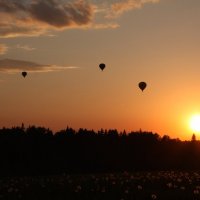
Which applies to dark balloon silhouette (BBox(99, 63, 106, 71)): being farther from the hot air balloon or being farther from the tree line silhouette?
the tree line silhouette

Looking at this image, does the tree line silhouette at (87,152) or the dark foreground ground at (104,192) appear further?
the tree line silhouette at (87,152)

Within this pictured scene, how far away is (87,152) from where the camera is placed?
3563 inches

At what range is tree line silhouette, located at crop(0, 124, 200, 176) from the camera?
269 feet

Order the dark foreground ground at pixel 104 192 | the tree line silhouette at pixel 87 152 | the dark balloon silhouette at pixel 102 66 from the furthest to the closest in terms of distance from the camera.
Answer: the tree line silhouette at pixel 87 152, the dark balloon silhouette at pixel 102 66, the dark foreground ground at pixel 104 192

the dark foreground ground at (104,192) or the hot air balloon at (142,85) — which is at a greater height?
the hot air balloon at (142,85)

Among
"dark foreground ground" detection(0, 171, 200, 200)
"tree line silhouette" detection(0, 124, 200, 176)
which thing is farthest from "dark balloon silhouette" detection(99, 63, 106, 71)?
"dark foreground ground" detection(0, 171, 200, 200)

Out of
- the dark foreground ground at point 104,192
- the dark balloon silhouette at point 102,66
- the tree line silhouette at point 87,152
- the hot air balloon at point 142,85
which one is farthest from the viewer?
the tree line silhouette at point 87,152

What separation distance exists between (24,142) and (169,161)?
71.1ft

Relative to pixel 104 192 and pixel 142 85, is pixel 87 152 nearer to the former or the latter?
pixel 142 85

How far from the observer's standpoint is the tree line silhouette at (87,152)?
82.1m

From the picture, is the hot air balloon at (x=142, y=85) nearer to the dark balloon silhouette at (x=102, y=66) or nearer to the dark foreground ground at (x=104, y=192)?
the dark balloon silhouette at (x=102, y=66)

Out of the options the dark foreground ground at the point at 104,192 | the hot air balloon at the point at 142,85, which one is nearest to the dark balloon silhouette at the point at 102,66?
the hot air balloon at the point at 142,85

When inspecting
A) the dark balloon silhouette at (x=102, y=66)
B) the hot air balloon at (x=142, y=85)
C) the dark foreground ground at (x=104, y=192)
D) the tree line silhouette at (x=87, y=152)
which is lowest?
the dark foreground ground at (x=104, y=192)

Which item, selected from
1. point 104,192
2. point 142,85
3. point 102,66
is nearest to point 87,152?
point 102,66
